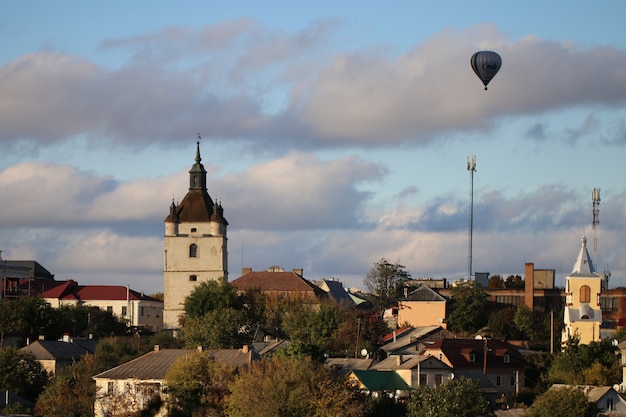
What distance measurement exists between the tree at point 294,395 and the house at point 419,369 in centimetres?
760

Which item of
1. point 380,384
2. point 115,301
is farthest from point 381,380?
point 115,301

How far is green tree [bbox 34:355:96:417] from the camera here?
72287mm

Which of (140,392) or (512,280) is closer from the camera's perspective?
(140,392)

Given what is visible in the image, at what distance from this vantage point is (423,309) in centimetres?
9875

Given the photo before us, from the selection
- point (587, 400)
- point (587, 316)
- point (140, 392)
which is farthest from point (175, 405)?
point (587, 316)

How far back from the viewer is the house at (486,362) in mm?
76562

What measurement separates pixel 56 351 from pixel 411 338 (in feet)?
71.1

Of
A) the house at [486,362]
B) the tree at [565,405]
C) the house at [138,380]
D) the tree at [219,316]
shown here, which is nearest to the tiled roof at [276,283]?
the tree at [219,316]

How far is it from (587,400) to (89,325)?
148 feet

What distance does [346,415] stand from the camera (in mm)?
63438

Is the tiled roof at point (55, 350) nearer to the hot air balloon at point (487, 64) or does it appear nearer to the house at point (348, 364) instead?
the house at point (348, 364)

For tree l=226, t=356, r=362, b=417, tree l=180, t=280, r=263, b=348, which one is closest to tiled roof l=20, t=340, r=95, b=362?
tree l=180, t=280, r=263, b=348

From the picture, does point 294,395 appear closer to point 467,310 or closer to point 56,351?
point 56,351

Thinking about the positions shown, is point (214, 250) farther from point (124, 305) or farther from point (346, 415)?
point (346, 415)
